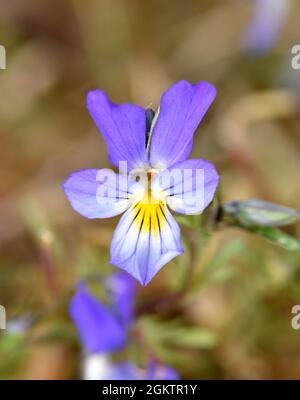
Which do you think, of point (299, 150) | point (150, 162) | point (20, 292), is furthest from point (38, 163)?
point (150, 162)

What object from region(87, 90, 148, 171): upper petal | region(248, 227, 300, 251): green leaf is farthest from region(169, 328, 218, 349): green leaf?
region(87, 90, 148, 171): upper petal

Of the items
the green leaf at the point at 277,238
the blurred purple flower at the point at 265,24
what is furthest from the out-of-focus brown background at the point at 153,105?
the green leaf at the point at 277,238

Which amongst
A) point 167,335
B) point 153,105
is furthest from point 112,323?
point 153,105

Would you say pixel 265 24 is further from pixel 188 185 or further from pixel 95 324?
pixel 188 185

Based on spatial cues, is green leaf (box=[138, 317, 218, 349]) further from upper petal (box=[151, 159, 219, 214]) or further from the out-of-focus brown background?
upper petal (box=[151, 159, 219, 214])

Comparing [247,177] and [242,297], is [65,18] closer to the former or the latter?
[247,177]

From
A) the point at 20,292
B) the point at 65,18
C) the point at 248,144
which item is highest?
the point at 65,18
